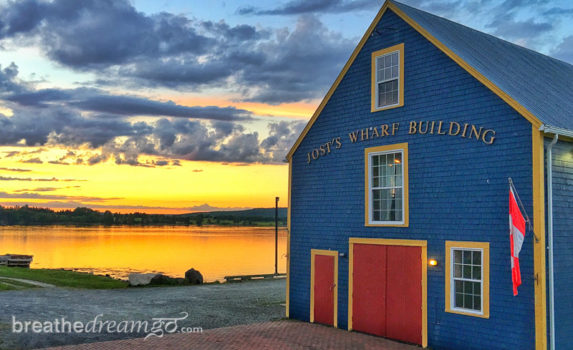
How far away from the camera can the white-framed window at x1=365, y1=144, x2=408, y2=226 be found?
15336 mm

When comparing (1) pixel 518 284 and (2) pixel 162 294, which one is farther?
(2) pixel 162 294

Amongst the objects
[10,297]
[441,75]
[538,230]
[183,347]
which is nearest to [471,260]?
[538,230]

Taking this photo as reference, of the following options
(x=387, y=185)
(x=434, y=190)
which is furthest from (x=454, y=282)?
(x=387, y=185)

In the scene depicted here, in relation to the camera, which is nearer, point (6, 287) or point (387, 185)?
point (387, 185)

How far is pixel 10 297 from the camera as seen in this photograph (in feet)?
77.2

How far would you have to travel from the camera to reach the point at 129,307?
21.8m

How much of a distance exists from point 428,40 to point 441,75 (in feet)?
3.67

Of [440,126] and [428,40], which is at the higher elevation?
[428,40]

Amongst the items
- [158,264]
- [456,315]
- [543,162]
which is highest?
[543,162]

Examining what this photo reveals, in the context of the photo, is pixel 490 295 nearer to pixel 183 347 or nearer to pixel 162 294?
pixel 183 347

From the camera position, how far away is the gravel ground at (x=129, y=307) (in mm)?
15680

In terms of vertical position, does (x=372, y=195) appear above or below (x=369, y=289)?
above

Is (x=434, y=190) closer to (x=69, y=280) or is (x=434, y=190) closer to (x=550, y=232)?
(x=550, y=232)

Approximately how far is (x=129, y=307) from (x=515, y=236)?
50.9 feet
